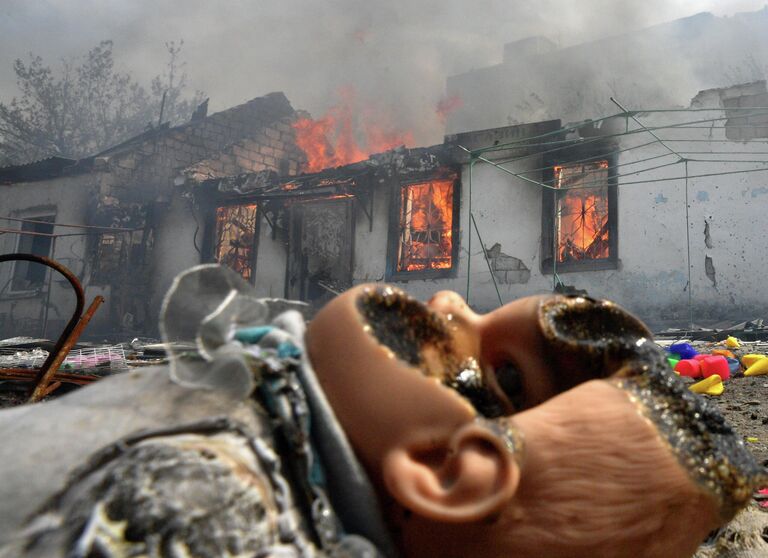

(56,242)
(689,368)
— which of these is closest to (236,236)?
(56,242)

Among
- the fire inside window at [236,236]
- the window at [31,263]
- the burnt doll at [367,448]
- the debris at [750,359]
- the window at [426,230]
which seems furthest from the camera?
the window at [31,263]

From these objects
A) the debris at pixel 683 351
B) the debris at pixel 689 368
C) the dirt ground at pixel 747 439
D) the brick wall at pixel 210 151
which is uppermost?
the brick wall at pixel 210 151

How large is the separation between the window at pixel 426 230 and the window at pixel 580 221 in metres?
1.98

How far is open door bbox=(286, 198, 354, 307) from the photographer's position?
45.4 feet

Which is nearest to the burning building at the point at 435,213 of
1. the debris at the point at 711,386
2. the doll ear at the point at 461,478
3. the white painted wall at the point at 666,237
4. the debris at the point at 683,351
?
the white painted wall at the point at 666,237

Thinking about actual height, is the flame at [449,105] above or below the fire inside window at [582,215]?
above

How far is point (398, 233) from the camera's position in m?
13.3

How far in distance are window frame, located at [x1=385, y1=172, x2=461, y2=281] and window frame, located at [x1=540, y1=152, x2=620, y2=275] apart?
1751 millimetres

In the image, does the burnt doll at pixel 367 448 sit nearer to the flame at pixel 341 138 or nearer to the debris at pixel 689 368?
the debris at pixel 689 368

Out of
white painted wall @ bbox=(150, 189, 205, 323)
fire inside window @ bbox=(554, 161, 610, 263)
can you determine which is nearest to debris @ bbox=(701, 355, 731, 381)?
fire inside window @ bbox=(554, 161, 610, 263)

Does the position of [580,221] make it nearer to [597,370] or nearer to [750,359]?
[750,359]

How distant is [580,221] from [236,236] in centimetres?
851

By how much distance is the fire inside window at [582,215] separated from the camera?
11295mm

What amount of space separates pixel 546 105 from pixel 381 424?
30750 mm
